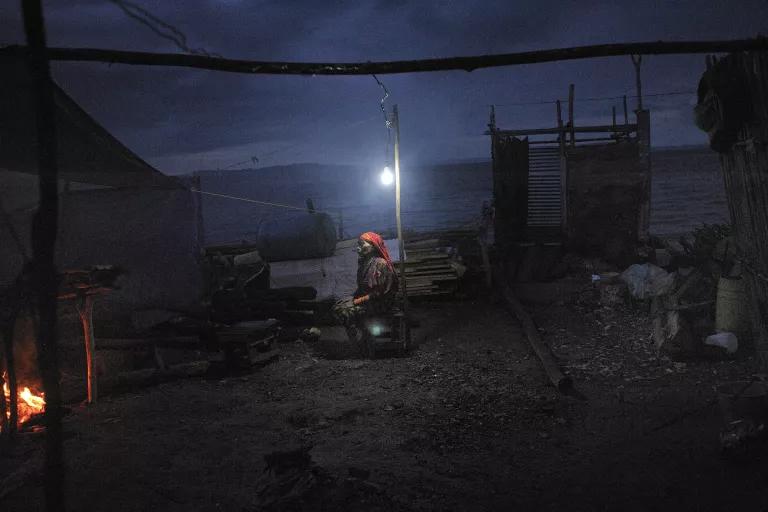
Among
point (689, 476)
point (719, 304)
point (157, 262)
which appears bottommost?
point (689, 476)

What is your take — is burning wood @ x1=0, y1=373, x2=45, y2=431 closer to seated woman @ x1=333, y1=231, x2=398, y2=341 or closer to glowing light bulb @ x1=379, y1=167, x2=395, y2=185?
seated woman @ x1=333, y1=231, x2=398, y2=341

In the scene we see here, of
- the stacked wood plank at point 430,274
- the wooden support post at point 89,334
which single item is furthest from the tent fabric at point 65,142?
the stacked wood plank at point 430,274

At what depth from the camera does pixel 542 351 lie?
28.6ft

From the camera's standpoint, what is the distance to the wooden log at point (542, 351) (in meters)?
7.36

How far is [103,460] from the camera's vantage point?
5.91 m

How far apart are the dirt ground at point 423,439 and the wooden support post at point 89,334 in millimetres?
321

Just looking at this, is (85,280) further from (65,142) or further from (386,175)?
(386,175)

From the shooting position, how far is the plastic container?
27.2 ft

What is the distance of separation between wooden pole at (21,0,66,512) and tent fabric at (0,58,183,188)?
3.75 meters

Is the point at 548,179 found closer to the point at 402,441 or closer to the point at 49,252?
the point at 402,441

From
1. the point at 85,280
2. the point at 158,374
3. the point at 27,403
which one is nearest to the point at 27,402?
the point at 27,403

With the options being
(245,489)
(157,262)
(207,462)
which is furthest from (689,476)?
(157,262)

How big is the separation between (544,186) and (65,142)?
14.0 meters

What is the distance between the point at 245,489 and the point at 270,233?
933cm
